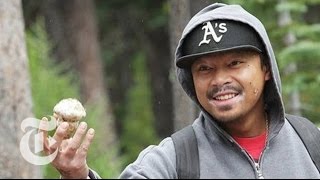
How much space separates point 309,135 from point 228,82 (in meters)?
0.49

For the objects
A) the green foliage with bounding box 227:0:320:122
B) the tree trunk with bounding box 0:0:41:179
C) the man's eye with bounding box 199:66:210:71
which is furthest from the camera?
the green foliage with bounding box 227:0:320:122

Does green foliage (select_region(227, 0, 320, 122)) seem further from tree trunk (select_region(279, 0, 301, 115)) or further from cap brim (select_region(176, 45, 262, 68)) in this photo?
cap brim (select_region(176, 45, 262, 68))

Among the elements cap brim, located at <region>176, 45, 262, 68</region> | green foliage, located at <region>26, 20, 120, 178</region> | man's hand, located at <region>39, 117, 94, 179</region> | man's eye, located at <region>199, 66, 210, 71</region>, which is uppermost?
cap brim, located at <region>176, 45, 262, 68</region>

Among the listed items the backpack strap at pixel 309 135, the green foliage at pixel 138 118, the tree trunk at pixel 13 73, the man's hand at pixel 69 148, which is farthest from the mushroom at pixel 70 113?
the green foliage at pixel 138 118

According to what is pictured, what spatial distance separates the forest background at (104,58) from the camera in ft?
19.5

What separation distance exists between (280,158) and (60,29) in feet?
38.7

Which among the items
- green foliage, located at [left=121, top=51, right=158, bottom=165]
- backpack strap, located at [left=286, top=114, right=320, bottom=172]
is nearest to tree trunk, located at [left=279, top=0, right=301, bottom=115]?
backpack strap, located at [left=286, top=114, right=320, bottom=172]

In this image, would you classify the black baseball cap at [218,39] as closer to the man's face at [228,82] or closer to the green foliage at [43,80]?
the man's face at [228,82]

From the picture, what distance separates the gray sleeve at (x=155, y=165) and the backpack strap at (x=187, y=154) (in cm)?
2

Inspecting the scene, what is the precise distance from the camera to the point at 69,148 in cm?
264

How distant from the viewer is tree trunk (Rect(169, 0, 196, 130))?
19.1ft

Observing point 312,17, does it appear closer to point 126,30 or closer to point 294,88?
point 126,30

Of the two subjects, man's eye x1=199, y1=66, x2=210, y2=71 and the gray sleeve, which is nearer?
the gray sleeve

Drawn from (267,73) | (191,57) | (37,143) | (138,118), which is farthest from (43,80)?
(138,118)
